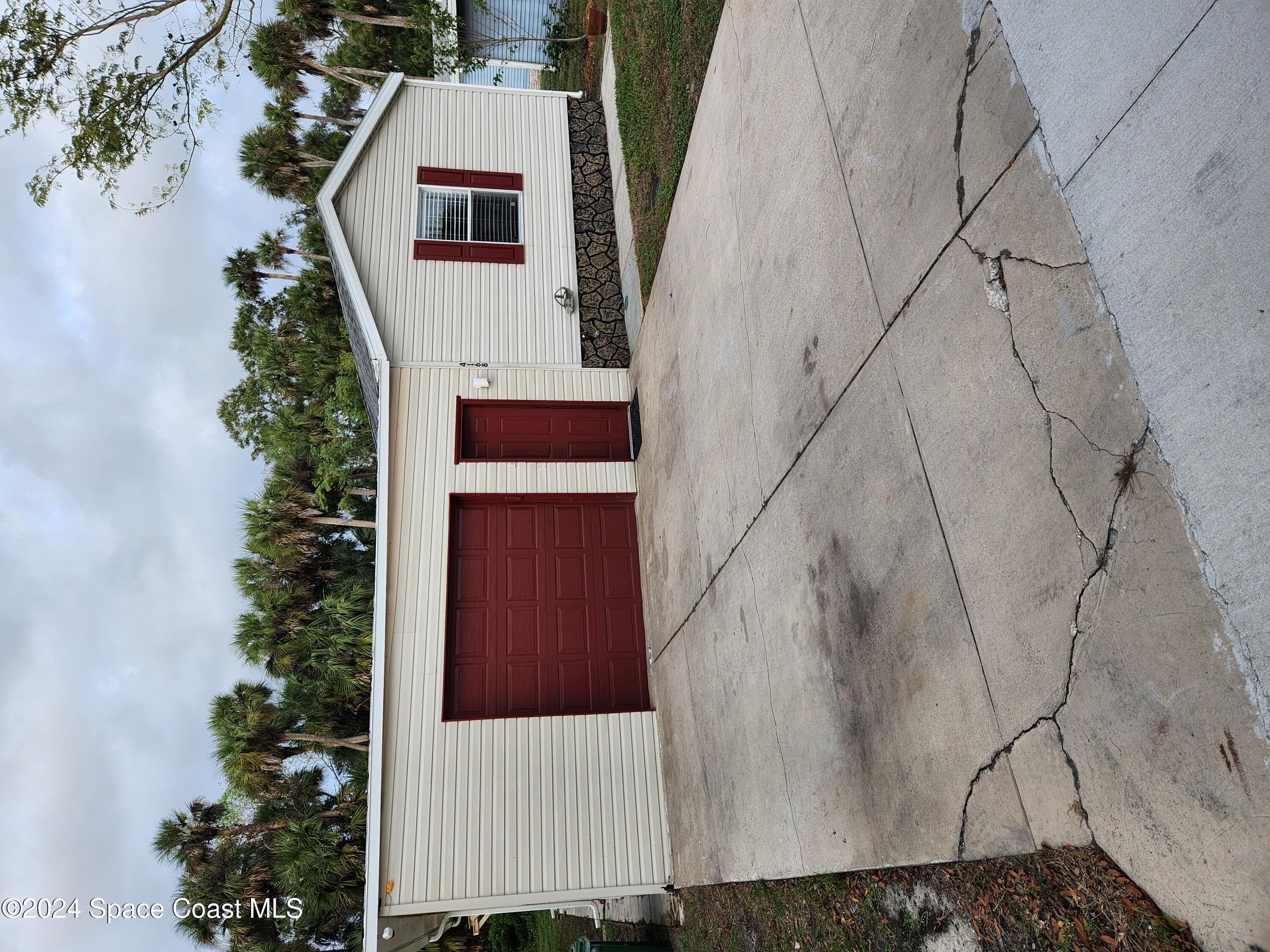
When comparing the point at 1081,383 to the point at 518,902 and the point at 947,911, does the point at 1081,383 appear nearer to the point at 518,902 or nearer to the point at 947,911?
the point at 947,911

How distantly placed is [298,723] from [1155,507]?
14.1 meters

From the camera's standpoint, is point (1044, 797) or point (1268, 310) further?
point (1044, 797)

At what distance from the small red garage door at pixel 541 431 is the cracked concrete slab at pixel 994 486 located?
6.62 meters

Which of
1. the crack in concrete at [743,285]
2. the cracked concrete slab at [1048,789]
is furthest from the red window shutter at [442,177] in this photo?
the cracked concrete slab at [1048,789]

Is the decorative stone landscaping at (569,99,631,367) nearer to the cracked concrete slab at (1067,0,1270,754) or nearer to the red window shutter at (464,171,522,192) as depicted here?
the red window shutter at (464,171,522,192)

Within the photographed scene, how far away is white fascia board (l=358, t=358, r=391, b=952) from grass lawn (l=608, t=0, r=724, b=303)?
4133 millimetres

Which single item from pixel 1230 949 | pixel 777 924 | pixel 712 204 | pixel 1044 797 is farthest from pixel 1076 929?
pixel 712 204

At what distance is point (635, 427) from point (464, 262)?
374 centimetres

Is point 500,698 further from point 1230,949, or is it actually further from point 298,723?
point 1230,949

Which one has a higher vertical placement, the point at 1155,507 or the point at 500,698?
the point at 500,698

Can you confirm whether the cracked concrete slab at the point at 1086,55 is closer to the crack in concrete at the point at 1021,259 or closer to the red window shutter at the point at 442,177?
the crack in concrete at the point at 1021,259

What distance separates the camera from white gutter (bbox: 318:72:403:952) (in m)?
7.46

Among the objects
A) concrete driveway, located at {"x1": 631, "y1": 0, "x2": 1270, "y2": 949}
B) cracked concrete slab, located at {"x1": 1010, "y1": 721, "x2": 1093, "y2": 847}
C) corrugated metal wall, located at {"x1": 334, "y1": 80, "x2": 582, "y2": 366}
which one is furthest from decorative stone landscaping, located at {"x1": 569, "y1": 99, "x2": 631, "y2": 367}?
cracked concrete slab, located at {"x1": 1010, "y1": 721, "x2": 1093, "y2": 847}

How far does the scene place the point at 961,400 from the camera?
3.44 metres
